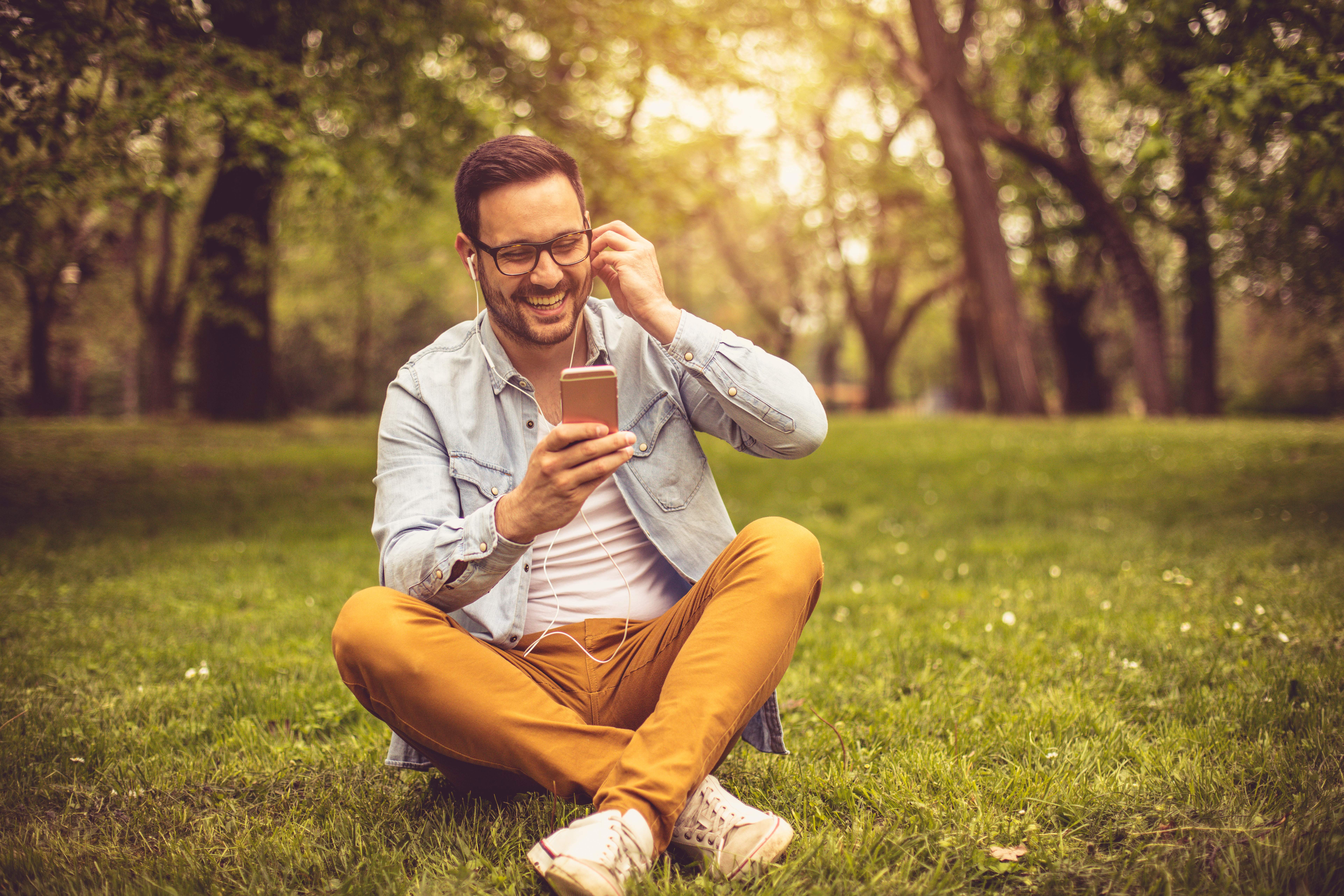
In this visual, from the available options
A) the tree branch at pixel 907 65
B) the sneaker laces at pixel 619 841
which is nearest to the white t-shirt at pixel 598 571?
the sneaker laces at pixel 619 841

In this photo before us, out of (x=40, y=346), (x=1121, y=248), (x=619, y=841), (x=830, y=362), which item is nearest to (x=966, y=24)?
(x=1121, y=248)

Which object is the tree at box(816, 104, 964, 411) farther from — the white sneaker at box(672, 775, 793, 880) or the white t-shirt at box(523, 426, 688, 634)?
the white sneaker at box(672, 775, 793, 880)

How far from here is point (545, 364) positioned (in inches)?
114

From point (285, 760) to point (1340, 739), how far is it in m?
3.58

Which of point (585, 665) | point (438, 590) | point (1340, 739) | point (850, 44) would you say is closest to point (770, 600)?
point (585, 665)

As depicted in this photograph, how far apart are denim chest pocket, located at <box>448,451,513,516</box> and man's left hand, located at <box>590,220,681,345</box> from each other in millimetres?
678

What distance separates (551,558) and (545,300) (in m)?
0.82

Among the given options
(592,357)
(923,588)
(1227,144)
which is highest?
(1227,144)

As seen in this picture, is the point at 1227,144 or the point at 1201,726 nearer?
the point at 1201,726

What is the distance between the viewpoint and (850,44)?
20.3 meters

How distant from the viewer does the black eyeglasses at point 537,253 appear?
8.75 ft

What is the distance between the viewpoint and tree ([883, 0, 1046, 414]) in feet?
45.7

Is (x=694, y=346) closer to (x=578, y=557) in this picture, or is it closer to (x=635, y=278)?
(x=635, y=278)

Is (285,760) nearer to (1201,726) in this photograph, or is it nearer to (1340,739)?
(1201,726)
